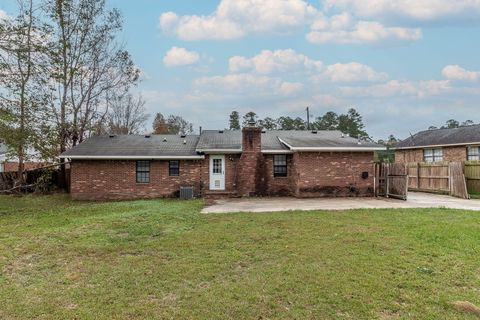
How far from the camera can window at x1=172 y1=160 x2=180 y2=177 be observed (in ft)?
54.5

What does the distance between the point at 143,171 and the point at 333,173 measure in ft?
29.6

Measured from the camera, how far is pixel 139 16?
17.2 metres

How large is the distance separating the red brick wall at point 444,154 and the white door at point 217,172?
14.0 m

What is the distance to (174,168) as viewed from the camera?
16.7 meters

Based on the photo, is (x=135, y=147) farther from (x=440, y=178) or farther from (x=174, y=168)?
(x=440, y=178)

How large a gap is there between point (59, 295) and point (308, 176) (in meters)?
12.9

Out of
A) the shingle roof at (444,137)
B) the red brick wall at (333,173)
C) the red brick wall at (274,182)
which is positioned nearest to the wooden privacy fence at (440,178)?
the shingle roof at (444,137)

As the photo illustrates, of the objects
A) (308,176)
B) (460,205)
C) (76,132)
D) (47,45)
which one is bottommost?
(460,205)

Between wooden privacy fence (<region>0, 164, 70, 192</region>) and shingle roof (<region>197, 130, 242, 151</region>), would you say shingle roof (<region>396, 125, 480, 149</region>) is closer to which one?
shingle roof (<region>197, 130, 242, 151</region>)

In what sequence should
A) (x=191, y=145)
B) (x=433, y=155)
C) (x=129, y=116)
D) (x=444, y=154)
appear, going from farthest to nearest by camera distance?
(x=129, y=116), (x=433, y=155), (x=444, y=154), (x=191, y=145)

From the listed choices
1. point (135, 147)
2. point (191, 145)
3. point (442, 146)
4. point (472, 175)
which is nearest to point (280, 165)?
point (191, 145)

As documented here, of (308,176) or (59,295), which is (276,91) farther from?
(59,295)

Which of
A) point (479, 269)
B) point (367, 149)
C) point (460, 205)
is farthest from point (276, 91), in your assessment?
point (479, 269)

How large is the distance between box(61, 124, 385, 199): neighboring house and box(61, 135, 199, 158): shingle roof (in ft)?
0.15
